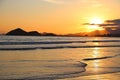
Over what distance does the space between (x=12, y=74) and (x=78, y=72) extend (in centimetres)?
301

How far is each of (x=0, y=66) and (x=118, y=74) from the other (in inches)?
222

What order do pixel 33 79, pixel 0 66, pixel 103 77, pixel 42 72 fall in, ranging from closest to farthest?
pixel 33 79 → pixel 103 77 → pixel 42 72 → pixel 0 66

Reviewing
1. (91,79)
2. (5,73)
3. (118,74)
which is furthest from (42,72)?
(118,74)

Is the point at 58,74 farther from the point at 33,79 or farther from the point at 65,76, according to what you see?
the point at 33,79

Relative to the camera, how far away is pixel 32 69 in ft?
46.8

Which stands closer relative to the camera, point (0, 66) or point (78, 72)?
point (78, 72)

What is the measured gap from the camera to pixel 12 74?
41.9 ft

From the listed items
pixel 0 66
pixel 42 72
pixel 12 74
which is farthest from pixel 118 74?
pixel 0 66

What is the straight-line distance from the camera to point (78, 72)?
13.9 m

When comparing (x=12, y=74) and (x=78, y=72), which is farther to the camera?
(x=78, y=72)

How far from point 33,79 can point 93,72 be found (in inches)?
132

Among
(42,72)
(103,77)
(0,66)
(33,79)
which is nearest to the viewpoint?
(33,79)

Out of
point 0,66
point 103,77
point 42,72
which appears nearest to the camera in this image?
point 103,77

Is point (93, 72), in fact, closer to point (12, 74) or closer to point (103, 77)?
point (103, 77)
